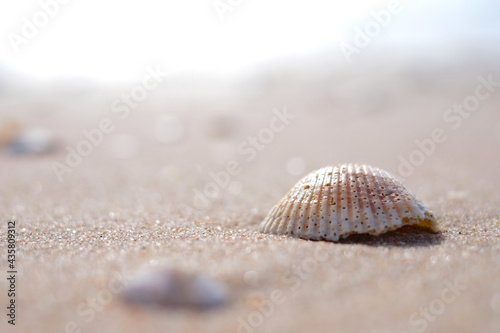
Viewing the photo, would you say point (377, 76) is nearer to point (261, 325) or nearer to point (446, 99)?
point (446, 99)

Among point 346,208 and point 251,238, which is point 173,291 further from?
point 346,208

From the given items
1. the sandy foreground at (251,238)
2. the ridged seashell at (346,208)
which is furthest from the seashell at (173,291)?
the ridged seashell at (346,208)

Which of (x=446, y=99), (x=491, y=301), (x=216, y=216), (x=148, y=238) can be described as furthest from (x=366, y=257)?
(x=446, y=99)

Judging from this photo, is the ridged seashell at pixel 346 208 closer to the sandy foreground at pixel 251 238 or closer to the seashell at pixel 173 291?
the sandy foreground at pixel 251 238

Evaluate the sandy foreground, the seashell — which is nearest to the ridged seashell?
the sandy foreground

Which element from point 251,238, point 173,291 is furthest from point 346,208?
point 173,291

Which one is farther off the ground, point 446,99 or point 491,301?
point 446,99
